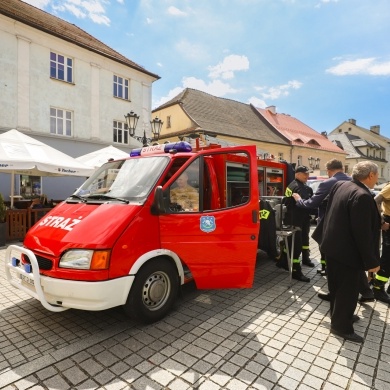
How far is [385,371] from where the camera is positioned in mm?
2805

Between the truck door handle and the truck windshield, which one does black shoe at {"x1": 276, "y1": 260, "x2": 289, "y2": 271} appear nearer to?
the truck door handle

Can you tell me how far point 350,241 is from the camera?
3270mm

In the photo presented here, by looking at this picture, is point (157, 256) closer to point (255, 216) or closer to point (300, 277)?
point (255, 216)

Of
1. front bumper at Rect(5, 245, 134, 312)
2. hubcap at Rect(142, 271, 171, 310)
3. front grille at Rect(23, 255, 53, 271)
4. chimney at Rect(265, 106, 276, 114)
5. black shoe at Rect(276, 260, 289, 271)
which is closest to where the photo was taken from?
front bumper at Rect(5, 245, 134, 312)

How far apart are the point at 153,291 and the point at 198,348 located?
868 mm

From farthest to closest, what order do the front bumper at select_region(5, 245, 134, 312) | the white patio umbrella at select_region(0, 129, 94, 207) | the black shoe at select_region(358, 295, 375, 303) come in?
the white patio umbrella at select_region(0, 129, 94, 207) → the black shoe at select_region(358, 295, 375, 303) → the front bumper at select_region(5, 245, 134, 312)

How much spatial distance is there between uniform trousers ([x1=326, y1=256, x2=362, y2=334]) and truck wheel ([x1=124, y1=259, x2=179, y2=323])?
1.95 m

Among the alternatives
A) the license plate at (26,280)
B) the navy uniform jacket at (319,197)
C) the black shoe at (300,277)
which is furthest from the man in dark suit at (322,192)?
the license plate at (26,280)

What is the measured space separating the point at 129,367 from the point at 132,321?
36.8 inches

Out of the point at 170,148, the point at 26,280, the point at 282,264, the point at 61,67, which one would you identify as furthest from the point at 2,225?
the point at 61,67

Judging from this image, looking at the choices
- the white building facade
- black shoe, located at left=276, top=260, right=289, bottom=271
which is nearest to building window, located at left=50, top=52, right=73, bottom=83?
the white building facade

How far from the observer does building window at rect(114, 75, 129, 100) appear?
1861 cm

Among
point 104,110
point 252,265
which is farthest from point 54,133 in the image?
point 252,265

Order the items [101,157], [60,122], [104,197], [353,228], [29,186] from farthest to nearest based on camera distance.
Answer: [60,122] → [29,186] → [101,157] → [104,197] → [353,228]
